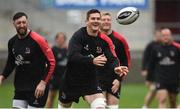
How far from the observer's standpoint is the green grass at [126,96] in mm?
21180

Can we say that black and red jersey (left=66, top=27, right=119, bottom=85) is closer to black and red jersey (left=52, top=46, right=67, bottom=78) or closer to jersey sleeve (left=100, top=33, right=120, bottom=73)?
jersey sleeve (left=100, top=33, right=120, bottom=73)

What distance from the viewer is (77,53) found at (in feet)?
42.0

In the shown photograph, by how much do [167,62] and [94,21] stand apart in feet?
18.7

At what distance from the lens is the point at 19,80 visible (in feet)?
44.3

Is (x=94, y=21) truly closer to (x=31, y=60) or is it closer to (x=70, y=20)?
(x=31, y=60)

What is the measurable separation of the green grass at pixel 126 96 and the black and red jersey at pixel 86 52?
7.33 meters

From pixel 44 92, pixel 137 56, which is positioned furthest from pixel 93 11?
pixel 137 56

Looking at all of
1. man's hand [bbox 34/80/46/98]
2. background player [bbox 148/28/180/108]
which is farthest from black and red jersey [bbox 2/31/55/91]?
background player [bbox 148/28/180/108]

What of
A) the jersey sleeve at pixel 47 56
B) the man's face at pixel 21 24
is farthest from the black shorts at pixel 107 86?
the man's face at pixel 21 24

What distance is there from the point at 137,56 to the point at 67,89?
641 inches

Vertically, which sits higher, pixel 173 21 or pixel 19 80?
pixel 19 80

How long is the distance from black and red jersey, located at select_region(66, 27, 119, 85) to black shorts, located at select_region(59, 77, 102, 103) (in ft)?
0.24

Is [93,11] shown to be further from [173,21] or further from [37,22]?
[173,21]

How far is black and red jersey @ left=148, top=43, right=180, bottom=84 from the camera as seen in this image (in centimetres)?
1811
